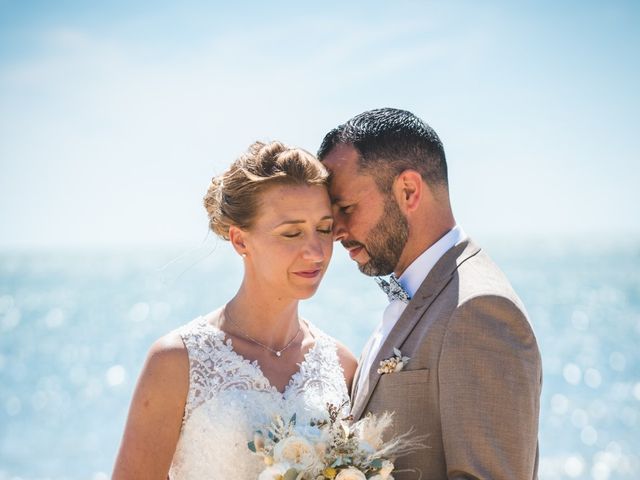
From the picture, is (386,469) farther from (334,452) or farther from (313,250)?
(313,250)

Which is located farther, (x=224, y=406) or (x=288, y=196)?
(x=288, y=196)

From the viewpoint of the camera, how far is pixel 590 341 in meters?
26.0

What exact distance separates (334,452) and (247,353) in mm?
1170

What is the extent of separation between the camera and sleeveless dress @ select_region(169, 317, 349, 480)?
3.89 meters

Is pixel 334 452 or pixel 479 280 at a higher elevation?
pixel 479 280

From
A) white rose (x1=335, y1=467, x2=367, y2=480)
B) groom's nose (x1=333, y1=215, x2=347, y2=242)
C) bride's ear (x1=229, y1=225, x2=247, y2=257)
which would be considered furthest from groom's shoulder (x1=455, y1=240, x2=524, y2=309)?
bride's ear (x1=229, y1=225, x2=247, y2=257)

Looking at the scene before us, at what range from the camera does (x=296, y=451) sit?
314cm

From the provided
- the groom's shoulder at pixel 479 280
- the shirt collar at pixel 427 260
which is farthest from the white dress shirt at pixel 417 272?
the groom's shoulder at pixel 479 280

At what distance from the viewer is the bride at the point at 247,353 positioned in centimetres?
388

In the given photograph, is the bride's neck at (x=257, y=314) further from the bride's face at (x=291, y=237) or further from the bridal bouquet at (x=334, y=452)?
the bridal bouquet at (x=334, y=452)

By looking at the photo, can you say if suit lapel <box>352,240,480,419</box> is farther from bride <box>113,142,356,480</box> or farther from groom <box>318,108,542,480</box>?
bride <box>113,142,356,480</box>

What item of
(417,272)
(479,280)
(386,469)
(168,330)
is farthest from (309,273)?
(168,330)

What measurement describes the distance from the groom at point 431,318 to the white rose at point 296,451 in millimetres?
553

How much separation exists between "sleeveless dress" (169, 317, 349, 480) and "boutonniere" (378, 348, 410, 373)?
0.56 m
